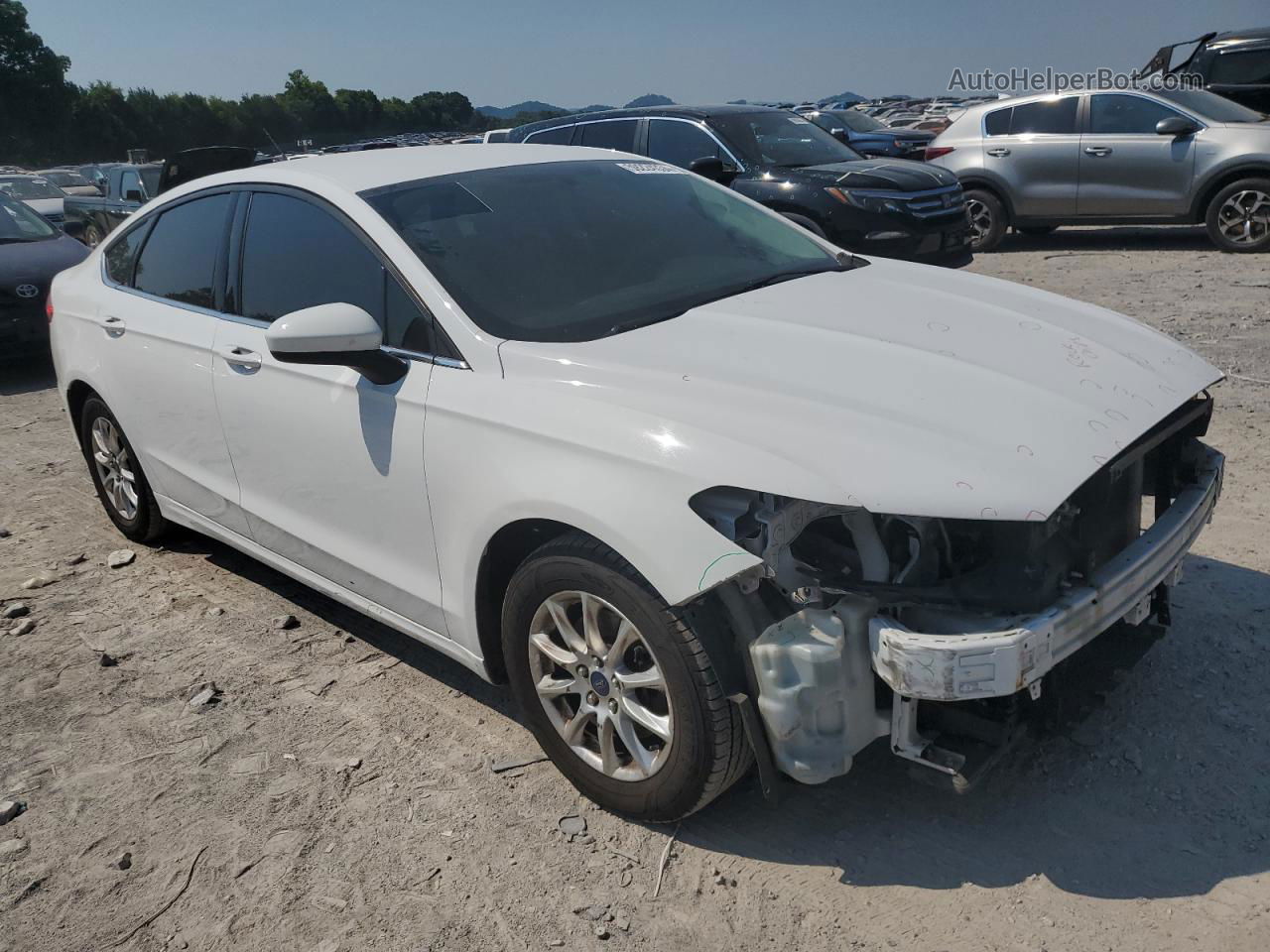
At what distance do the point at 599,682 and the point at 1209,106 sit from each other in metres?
11.1

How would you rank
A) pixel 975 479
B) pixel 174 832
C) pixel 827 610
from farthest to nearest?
pixel 174 832, pixel 827 610, pixel 975 479

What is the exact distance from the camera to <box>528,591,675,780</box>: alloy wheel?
2.79 meters

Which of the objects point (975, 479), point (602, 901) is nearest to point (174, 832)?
point (602, 901)

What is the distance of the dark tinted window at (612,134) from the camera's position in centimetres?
1046

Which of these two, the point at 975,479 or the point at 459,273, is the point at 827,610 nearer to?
the point at 975,479

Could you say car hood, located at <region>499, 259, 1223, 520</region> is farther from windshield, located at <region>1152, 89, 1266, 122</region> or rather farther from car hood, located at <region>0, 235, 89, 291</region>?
windshield, located at <region>1152, 89, 1266, 122</region>

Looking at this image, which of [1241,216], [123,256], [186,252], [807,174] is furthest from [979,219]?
[186,252]

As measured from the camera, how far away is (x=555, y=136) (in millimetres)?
11164

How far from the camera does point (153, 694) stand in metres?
3.91

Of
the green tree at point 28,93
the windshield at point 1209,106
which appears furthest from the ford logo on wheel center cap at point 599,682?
the green tree at point 28,93

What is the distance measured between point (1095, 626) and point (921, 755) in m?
0.51

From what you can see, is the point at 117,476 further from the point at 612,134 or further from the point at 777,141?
the point at 777,141

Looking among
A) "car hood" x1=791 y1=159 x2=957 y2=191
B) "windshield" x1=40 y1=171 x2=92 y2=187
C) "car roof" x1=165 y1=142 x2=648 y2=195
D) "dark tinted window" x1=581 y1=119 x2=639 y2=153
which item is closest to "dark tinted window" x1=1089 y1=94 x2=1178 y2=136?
"car hood" x1=791 y1=159 x2=957 y2=191

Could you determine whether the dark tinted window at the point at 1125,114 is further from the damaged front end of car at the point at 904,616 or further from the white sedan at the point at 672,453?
the damaged front end of car at the point at 904,616
